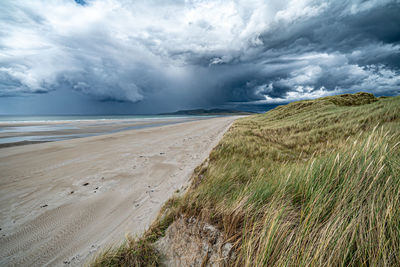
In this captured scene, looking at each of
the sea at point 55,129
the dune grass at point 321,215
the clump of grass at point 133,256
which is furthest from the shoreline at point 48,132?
the dune grass at point 321,215

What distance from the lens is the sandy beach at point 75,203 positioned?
3.06 metres

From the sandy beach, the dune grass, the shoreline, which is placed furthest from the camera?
the shoreline

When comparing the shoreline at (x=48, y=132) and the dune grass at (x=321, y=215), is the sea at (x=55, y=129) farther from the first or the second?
the dune grass at (x=321, y=215)

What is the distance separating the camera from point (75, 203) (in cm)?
460

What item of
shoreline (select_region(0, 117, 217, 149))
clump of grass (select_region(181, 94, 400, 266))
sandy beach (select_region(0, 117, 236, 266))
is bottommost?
sandy beach (select_region(0, 117, 236, 266))

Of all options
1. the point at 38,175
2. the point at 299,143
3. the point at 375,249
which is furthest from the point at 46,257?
the point at 299,143

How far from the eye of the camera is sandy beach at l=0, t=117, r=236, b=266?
306cm

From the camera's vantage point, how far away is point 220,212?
6.81ft

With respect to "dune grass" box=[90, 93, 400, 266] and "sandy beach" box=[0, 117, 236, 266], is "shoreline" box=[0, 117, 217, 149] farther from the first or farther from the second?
"dune grass" box=[90, 93, 400, 266]

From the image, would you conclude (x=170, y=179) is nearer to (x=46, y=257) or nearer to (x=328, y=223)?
(x=46, y=257)

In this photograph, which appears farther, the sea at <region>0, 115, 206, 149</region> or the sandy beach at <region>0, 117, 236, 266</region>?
the sea at <region>0, 115, 206, 149</region>

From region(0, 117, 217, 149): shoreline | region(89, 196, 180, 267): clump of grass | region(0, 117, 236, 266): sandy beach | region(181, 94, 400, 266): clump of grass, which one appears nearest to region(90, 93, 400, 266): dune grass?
region(181, 94, 400, 266): clump of grass

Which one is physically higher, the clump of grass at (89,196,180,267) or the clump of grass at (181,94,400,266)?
the clump of grass at (181,94,400,266)

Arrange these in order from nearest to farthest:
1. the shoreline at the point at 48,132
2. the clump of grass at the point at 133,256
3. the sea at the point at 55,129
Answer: the clump of grass at the point at 133,256 < the shoreline at the point at 48,132 < the sea at the point at 55,129
